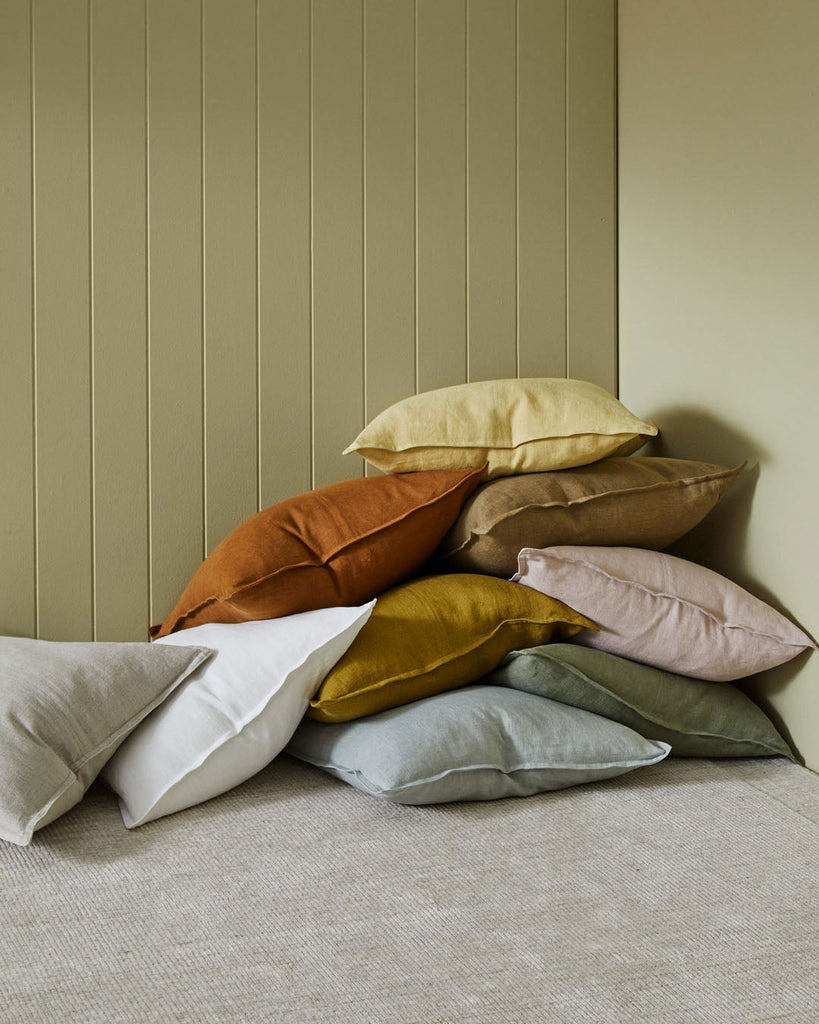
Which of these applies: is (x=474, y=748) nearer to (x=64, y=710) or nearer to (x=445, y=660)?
(x=445, y=660)

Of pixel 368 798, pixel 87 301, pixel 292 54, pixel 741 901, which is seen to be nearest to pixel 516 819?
pixel 368 798

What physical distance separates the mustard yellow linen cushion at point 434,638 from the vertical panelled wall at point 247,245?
0.50 meters

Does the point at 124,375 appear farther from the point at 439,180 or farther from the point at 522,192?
the point at 522,192

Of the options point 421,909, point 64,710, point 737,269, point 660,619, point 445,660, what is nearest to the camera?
point 421,909

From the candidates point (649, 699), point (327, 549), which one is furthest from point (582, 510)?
point (327, 549)

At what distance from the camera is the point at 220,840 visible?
128 centimetres

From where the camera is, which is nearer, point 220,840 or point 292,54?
point 220,840

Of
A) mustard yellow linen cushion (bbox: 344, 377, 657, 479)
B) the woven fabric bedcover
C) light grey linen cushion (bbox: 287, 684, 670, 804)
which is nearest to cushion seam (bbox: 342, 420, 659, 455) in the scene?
mustard yellow linen cushion (bbox: 344, 377, 657, 479)

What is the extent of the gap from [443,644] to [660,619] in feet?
1.20

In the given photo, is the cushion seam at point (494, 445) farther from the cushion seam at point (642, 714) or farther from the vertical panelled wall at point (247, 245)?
the cushion seam at point (642, 714)

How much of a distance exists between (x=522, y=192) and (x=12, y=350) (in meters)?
1.06

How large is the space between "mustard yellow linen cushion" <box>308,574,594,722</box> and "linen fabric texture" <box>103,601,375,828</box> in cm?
4

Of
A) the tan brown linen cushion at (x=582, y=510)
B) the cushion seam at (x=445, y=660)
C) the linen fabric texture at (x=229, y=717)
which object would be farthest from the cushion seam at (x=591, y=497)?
the linen fabric texture at (x=229, y=717)

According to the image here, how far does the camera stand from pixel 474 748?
138 cm
